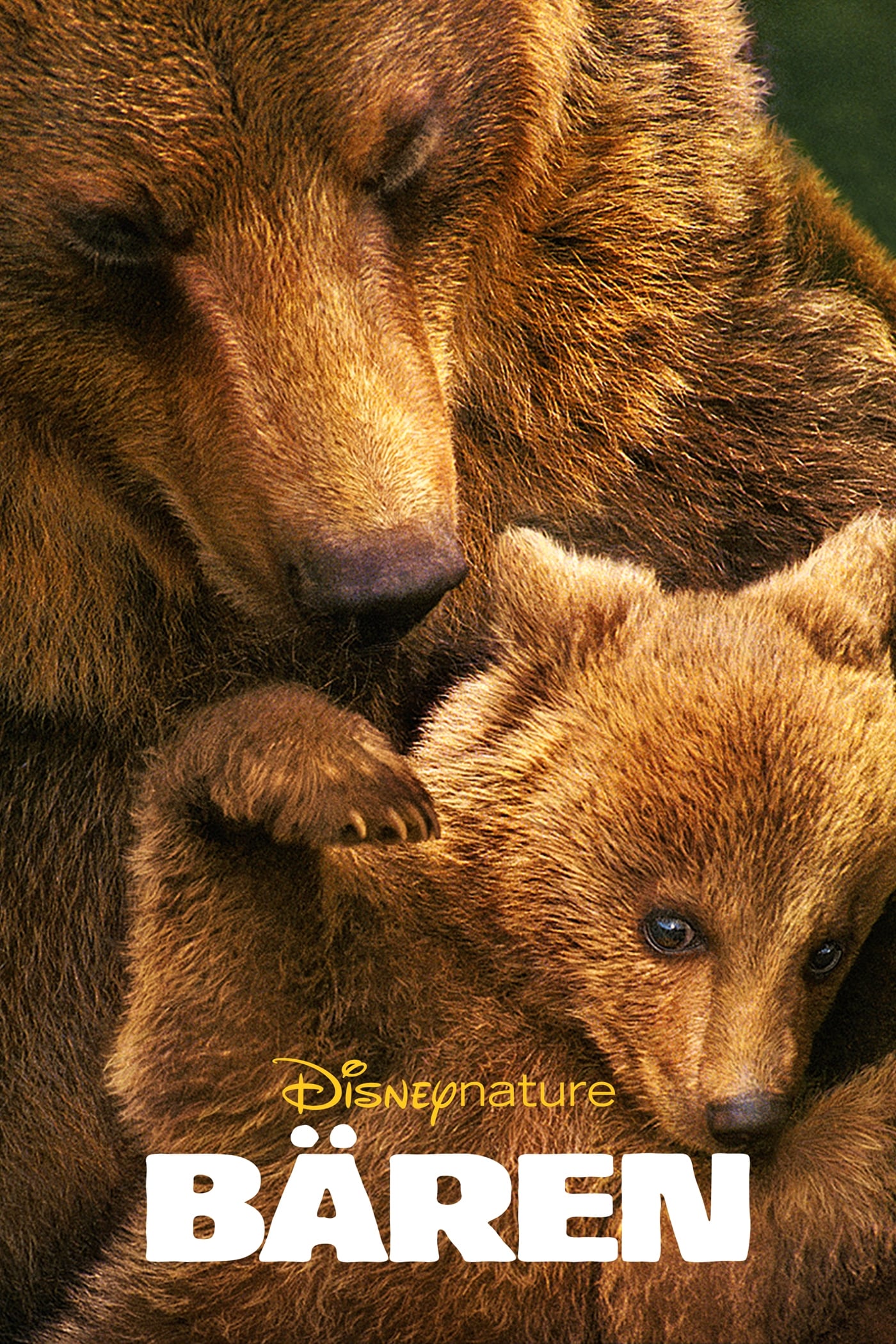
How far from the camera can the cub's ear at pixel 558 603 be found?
1356 mm

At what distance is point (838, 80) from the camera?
179 centimetres

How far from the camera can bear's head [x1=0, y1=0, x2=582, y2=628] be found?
3.67 ft

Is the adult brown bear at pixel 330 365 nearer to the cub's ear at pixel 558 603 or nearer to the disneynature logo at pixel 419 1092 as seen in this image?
the cub's ear at pixel 558 603

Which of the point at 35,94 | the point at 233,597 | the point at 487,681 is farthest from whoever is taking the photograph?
the point at 487,681

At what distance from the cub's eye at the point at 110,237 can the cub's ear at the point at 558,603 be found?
1.28ft

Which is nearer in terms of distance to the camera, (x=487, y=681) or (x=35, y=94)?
(x=35, y=94)

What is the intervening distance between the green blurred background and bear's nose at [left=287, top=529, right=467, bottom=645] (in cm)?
86

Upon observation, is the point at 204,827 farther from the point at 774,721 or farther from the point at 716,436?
the point at 716,436

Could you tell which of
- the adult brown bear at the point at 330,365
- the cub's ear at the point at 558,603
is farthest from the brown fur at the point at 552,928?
the adult brown bear at the point at 330,365

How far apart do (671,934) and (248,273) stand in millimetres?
557

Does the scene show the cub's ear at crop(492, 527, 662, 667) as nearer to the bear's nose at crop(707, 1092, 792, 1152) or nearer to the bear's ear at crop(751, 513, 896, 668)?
the bear's ear at crop(751, 513, 896, 668)

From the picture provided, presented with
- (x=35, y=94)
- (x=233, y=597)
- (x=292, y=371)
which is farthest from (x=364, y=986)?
(x=35, y=94)

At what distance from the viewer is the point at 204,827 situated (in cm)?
134

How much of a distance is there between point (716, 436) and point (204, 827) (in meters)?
0.63
